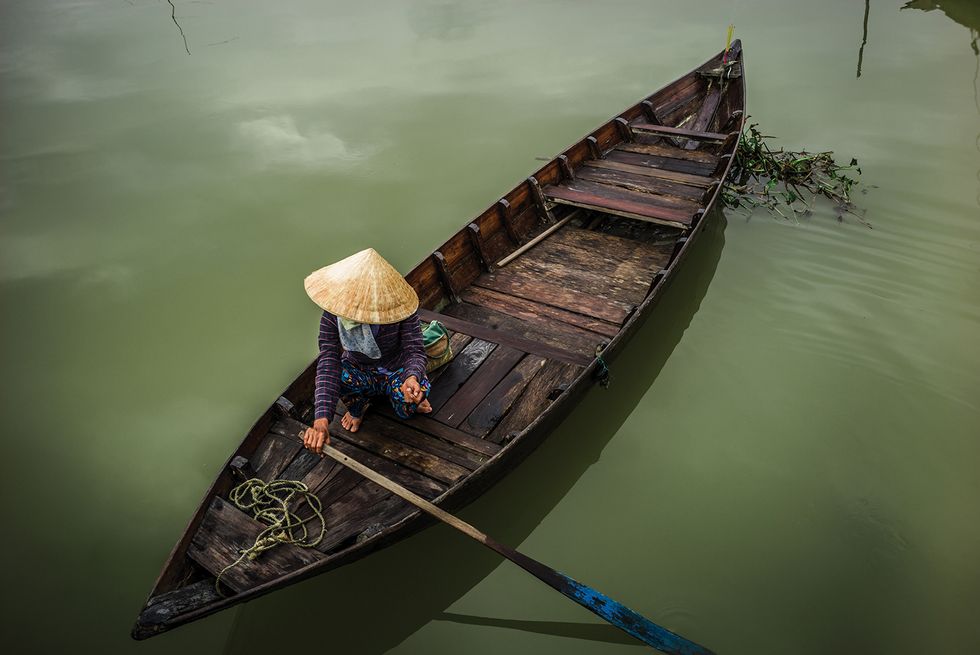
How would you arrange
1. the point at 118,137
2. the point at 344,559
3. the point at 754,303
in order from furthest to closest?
the point at 118,137 → the point at 754,303 → the point at 344,559

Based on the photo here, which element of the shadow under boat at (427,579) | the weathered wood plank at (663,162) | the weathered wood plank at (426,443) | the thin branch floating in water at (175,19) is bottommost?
the shadow under boat at (427,579)

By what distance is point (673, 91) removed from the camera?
25.0 feet

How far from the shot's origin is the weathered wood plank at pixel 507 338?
4.29 metres

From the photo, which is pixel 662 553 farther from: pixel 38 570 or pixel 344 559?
pixel 38 570

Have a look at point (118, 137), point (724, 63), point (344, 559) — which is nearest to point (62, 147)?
point (118, 137)

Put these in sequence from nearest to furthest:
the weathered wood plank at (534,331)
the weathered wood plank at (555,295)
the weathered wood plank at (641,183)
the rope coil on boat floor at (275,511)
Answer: the rope coil on boat floor at (275,511), the weathered wood plank at (534,331), the weathered wood plank at (555,295), the weathered wood plank at (641,183)

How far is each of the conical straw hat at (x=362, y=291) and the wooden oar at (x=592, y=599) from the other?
0.88m

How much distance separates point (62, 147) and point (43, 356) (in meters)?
4.31

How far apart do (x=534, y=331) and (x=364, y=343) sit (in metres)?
1.69

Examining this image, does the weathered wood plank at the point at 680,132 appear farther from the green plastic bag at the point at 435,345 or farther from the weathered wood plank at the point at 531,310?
the green plastic bag at the point at 435,345

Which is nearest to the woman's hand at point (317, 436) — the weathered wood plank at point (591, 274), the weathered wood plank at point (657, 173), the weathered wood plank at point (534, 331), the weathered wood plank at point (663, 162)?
the weathered wood plank at point (534, 331)

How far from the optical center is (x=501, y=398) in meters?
Answer: 4.08

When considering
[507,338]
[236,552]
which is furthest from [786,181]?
[236,552]

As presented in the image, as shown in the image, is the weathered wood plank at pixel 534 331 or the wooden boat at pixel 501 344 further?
the weathered wood plank at pixel 534 331
